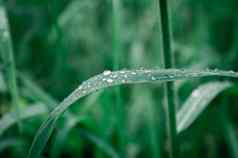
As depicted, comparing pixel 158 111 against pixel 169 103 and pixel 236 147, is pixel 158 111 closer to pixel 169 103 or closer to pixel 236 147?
pixel 236 147

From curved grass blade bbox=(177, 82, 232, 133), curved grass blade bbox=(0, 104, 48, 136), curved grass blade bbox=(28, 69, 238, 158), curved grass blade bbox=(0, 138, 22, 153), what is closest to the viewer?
curved grass blade bbox=(28, 69, 238, 158)

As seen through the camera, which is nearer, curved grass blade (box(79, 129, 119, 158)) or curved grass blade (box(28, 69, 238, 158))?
curved grass blade (box(28, 69, 238, 158))

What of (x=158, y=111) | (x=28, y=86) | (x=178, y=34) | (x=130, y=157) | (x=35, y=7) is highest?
(x=35, y=7)

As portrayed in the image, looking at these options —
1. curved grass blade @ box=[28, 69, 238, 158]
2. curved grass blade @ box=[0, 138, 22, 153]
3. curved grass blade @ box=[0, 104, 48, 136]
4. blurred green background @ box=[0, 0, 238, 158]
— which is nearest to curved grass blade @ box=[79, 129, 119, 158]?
blurred green background @ box=[0, 0, 238, 158]

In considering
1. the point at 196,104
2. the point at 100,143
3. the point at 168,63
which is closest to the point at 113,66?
the point at 100,143

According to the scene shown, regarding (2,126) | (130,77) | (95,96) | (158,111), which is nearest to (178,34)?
(158,111)

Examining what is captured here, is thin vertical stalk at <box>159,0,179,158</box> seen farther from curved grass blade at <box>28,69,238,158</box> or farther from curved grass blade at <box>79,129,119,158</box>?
curved grass blade at <box>79,129,119,158</box>
